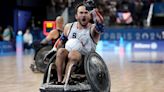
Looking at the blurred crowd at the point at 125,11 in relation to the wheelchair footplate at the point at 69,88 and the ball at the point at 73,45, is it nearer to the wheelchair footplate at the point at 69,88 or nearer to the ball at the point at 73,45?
the ball at the point at 73,45

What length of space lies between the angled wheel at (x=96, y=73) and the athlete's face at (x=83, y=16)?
1.75 ft

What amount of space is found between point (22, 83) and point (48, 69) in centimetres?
289

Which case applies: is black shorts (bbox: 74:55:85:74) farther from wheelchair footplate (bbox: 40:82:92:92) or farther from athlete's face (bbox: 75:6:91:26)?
athlete's face (bbox: 75:6:91:26)

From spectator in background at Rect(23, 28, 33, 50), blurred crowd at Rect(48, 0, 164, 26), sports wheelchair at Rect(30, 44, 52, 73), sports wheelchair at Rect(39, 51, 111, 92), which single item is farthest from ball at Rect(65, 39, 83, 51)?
spectator in background at Rect(23, 28, 33, 50)

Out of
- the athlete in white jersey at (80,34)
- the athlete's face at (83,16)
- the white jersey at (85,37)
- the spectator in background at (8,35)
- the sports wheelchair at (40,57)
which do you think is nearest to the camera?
the athlete in white jersey at (80,34)

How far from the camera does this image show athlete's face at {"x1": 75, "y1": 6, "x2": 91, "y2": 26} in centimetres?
659

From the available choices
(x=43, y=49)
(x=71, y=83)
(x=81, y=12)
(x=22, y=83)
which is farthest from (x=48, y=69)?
(x=43, y=49)

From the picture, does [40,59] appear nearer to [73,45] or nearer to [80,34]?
[80,34]

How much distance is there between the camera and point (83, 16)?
21.8 feet

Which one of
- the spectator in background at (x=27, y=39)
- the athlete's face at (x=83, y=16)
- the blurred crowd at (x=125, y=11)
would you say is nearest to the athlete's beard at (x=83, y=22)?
the athlete's face at (x=83, y=16)

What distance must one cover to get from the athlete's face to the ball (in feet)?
1.01

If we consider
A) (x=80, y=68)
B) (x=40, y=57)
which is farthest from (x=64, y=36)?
(x=40, y=57)

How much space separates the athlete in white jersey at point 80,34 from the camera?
6.37 metres

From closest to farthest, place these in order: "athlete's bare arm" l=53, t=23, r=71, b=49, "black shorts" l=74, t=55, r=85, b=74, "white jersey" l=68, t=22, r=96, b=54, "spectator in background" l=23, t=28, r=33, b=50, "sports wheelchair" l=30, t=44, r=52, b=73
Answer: "black shorts" l=74, t=55, r=85, b=74 → "white jersey" l=68, t=22, r=96, b=54 → "athlete's bare arm" l=53, t=23, r=71, b=49 → "sports wheelchair" l=30, t=44, r=52, b=73 → "spectator in background" l=23, t=28, r=33, b=50
